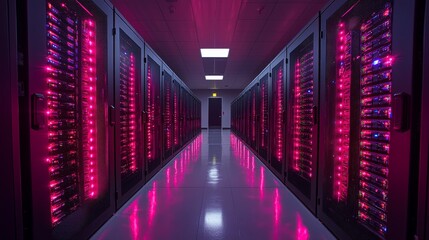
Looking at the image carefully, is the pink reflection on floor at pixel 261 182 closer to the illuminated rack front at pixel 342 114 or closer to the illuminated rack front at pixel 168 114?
the illuminated rack front at pixel 342 114

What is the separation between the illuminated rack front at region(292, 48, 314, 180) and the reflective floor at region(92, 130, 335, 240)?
380 millimetres

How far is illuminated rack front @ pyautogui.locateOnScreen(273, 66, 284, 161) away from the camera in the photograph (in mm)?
3344

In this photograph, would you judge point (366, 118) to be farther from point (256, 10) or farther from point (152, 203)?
point (256, 10)

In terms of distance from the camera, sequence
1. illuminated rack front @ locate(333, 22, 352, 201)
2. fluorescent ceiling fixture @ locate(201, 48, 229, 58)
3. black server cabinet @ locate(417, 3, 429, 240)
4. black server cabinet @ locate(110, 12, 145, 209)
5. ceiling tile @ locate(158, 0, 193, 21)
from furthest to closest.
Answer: fluorescent ceiling fixture @ locate(201, 48, 229, 58)
ceiling tile @ locate(158, 0, 193, 21)
black server cabinet @ locate(110, 12, 145, 209)
illuminated rack front @ locate(333, 22, 352, 201)
black server cabinet @ locate(417, 3, 429, 240)

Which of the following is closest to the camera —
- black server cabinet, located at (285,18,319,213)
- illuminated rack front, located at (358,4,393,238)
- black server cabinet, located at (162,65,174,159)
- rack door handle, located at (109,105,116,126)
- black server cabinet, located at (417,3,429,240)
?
black server cabinet, located at (417,3,429,240)

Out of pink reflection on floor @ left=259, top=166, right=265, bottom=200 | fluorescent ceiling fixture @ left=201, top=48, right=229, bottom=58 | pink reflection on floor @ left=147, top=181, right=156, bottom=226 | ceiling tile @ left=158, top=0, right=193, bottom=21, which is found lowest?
pink reflection on floor @ left=259, top=166, right=265, bottom=200

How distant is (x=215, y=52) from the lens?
7.56 meters

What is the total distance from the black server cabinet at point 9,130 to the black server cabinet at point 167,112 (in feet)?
10.7

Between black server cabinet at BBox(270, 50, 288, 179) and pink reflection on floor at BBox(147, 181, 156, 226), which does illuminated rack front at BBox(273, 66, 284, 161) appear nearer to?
black server cabinet at BBox(270, 50, 288, 179)

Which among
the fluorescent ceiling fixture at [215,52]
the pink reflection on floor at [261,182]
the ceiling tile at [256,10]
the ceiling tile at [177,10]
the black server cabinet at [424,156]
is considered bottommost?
the pink reflection on floor at [261,182]

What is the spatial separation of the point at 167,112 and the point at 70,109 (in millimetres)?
3267

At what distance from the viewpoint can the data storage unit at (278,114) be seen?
3115 millimetres

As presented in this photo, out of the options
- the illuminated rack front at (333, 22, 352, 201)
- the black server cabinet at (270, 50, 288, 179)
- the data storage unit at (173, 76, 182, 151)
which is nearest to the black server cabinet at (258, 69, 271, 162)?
the black server cabinet at (270, 50, 288, 179)

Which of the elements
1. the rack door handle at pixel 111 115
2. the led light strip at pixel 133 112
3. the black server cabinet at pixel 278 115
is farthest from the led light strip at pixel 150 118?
the black server cabinet at pixel 278 115
